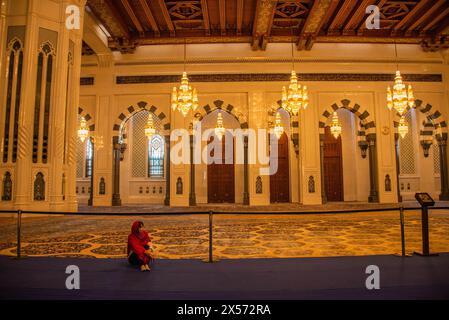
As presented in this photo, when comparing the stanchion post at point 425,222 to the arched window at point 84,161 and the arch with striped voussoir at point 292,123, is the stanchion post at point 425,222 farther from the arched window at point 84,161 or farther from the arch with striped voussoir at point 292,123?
the arched window at point 84,161

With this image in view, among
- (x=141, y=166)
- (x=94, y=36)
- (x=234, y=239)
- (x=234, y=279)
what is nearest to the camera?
(x=234, y=279)

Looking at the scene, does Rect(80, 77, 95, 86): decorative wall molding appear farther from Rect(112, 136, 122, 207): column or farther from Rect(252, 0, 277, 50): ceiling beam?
Rect(252, 0, 277, 50): ceiling beam

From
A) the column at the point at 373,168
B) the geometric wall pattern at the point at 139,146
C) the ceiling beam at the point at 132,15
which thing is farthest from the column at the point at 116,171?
the column at the point at 373,168

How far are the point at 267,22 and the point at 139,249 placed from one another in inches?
287

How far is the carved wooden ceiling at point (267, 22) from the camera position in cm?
754

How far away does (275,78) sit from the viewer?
9.65 meters

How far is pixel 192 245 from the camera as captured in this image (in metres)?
3.56

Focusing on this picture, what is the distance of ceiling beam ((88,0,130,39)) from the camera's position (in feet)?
23.9

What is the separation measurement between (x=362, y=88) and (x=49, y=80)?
337 inches

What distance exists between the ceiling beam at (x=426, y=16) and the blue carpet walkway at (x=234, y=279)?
7318mm

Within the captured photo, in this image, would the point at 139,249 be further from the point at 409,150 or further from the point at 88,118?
the point at 409,150

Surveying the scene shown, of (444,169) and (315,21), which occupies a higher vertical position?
(315,21)

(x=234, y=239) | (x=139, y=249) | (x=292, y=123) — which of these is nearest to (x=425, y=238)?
(x=234, y=239)

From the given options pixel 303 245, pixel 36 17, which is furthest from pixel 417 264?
pixel 36 17
